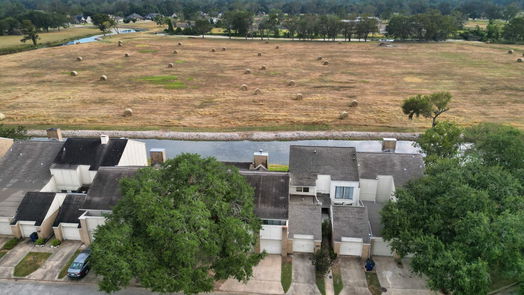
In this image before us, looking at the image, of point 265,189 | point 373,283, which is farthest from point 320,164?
point 373,283

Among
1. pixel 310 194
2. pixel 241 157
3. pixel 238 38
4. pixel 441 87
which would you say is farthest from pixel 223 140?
pixel 238 38

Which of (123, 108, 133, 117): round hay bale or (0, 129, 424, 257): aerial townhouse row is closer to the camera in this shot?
(0, 129, 424, 257): aerial townhouse row

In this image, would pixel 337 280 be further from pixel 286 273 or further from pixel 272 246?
pixel 272 246

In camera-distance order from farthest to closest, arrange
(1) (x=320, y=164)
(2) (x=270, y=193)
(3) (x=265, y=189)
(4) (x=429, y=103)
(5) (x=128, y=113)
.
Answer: (5) (x=128, y=113)
(4) (x=429, y=103)
(1) (x=320, y=164)
(3) (x=265, y=189)
(2) (x=270, y=193)

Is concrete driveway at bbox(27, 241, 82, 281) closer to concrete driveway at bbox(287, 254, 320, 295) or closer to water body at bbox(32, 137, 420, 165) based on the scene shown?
concrete driveway at bbox(287, 254, 320, 295)

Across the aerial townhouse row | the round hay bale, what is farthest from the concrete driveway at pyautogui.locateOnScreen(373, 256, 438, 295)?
the round hay bale

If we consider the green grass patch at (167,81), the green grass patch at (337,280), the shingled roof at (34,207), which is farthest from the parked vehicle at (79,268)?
the green grass patch at (167,81)

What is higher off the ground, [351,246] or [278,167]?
[278,167]
